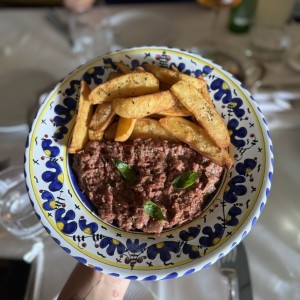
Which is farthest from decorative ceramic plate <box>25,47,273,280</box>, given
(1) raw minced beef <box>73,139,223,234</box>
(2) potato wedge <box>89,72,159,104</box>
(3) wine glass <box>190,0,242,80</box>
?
(3) wine glass <box>190,0,242,80</box>

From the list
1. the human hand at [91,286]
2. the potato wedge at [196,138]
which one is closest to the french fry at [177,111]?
the potato wedge at [196,138]

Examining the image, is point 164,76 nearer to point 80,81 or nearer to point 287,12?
point 80,81

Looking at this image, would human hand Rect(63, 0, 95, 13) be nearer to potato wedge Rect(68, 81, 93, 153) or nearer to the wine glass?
the wine glass

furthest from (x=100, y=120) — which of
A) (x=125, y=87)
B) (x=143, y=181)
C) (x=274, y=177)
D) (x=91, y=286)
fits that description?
(x=274, y=177)

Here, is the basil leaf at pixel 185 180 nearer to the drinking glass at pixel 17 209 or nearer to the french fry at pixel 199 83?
the french fry at pixel 199 83

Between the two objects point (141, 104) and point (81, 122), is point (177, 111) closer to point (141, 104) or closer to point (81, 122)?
point (141, 104)

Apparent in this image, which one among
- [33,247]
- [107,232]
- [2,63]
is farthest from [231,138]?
[2,63]
